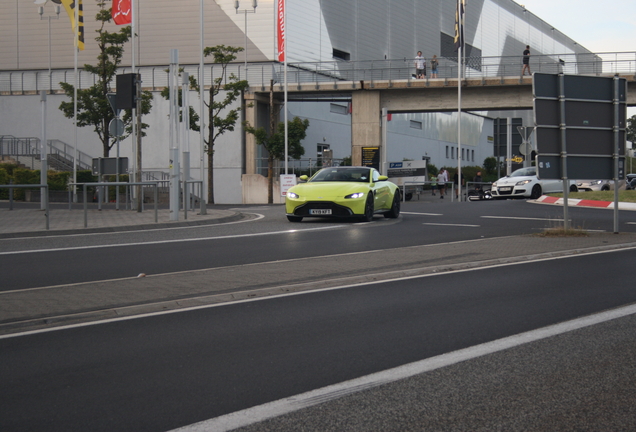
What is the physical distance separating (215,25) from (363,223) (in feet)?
130

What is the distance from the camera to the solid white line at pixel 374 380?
13.4 ft

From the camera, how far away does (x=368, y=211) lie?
63.1 ft

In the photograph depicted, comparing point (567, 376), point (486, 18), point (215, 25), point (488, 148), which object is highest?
point (486, 18)

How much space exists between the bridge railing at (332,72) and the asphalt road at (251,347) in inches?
1416

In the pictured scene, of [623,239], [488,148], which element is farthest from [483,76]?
[488,148]

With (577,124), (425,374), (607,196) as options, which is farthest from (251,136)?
(425,374)

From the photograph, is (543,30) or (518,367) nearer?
(518,367)

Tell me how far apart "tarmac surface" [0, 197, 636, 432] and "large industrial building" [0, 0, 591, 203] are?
34870 millimetres

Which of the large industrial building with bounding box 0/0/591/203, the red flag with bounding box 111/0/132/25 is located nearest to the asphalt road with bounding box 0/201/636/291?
A: the red flag with bounding box 111/0/132/25

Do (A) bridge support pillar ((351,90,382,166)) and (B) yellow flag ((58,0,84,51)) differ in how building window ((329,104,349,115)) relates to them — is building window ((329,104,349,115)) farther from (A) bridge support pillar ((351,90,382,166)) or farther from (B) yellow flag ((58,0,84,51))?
(B) yellow flag ((58,0,84,51))

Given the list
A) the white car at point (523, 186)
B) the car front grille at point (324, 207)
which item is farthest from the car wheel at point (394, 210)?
the white car at point (523, 186)

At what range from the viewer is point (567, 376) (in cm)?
490

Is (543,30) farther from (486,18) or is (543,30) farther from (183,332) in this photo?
(183,332)

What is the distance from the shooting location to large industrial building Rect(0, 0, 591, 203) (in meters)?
49.2
